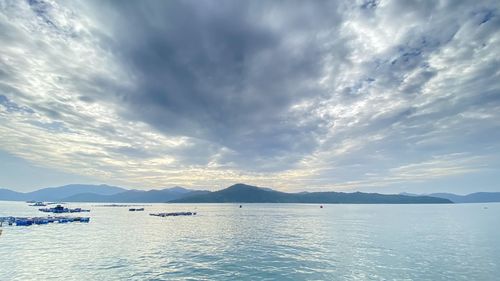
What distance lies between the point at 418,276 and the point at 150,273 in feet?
117

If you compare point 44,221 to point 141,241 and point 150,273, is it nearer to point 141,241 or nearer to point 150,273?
point 141,241

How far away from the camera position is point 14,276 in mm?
34188

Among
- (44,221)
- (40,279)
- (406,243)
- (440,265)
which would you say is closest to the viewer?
(40,279)

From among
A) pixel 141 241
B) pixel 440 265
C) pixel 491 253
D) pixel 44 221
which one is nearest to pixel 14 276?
pixel 141 241

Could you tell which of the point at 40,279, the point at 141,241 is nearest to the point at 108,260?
the point at 40,279

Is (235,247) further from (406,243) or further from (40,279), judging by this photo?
(406,243)

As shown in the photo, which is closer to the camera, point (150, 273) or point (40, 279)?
point (40, 279)

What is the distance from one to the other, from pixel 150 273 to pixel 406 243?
55.1 m

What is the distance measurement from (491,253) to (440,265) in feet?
61.6

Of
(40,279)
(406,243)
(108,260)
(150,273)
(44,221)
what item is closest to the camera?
(40,279)

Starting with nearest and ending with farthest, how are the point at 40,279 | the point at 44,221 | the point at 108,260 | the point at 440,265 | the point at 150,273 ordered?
the point at 40,279 < the point at 150,273 < the point at 440,265 < the point at 108,260 < the point at 44,221

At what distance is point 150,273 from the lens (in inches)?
1393

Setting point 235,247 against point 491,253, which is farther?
point 235,247

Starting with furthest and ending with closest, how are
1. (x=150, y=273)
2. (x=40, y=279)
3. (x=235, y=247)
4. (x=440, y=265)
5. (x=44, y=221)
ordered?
1. (x=44, y=221)
2. (x=235, y=247)
3. (x=440, y=265)
4. (x=150, y=273)
5. (x=40, y=279)
